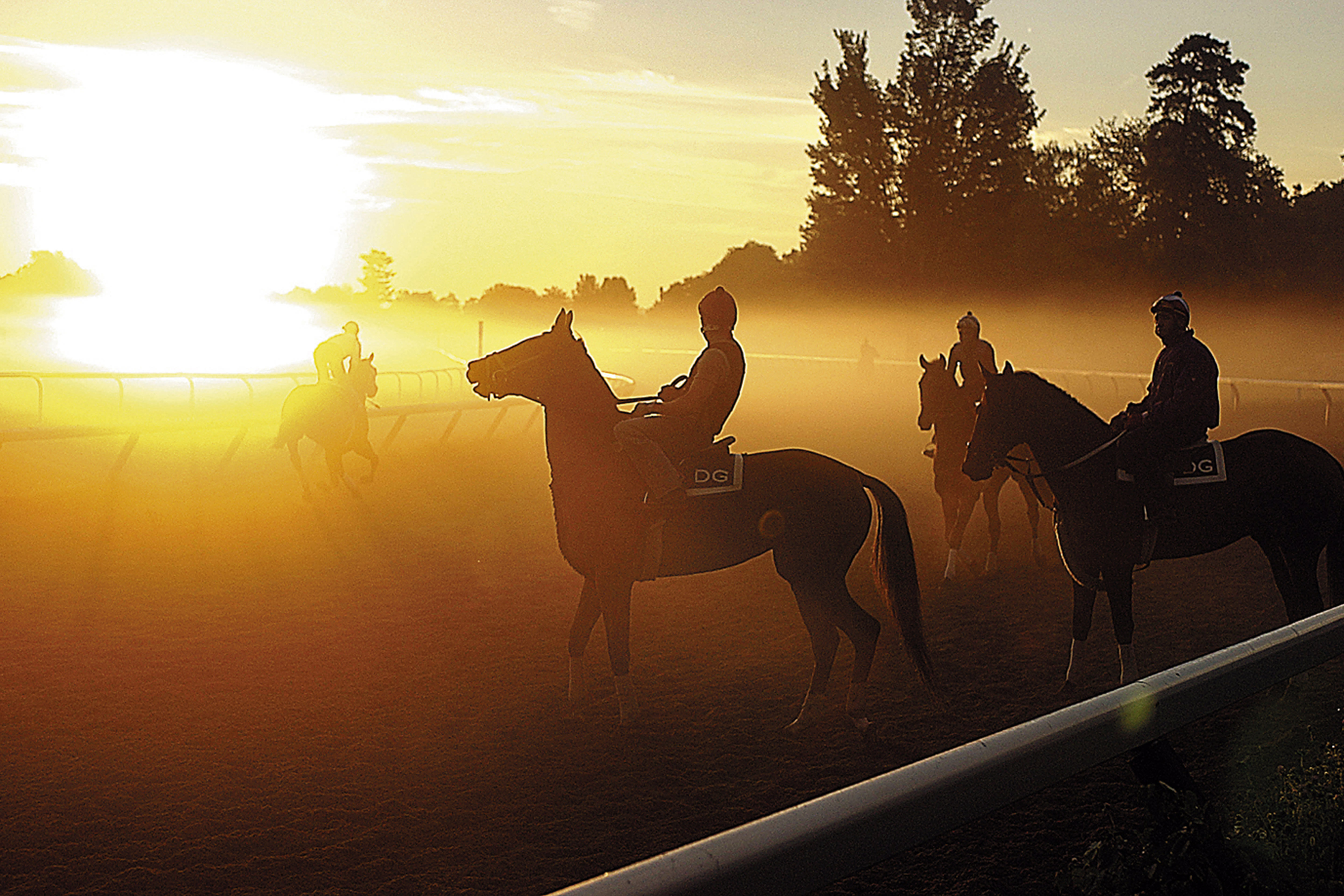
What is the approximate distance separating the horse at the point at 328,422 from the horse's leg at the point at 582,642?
24.1 ft

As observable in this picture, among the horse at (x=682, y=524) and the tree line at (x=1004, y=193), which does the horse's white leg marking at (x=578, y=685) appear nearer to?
the horse at (x=682, y=524)

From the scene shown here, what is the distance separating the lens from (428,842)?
14.6ft

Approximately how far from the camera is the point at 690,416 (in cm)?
591

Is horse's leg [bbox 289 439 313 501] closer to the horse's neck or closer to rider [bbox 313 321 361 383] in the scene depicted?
rider [bbox 313 321 361 383]

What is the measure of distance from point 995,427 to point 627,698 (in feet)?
8.96

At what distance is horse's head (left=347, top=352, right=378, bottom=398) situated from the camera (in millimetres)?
13836

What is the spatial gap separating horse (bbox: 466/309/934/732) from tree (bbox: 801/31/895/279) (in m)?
38.1

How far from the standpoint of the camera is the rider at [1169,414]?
20.6 ft

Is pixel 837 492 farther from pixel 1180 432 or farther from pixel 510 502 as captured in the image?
pixel 510 502

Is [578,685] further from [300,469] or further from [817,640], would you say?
[300,469]

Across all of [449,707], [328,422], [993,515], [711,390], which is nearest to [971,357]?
[993,515]

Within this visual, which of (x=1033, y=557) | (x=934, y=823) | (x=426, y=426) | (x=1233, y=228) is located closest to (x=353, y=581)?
(x=1033, y=557)

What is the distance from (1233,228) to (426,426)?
33.0 metres

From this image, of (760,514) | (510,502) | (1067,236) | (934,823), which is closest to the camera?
(934,823)
